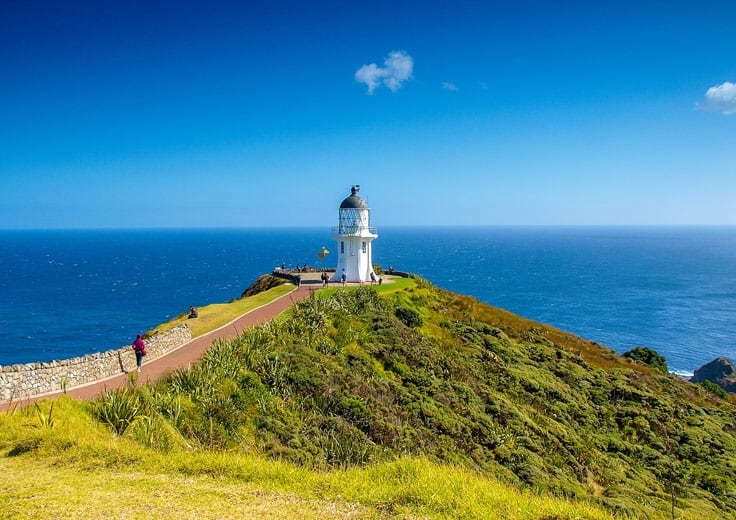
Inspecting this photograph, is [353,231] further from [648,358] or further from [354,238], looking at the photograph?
[648,358]

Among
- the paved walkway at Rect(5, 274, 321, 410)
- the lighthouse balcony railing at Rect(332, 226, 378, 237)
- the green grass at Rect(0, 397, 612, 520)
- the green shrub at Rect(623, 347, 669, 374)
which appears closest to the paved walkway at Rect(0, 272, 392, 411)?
the paved walkway at Rect(5, 274, 321, 410)

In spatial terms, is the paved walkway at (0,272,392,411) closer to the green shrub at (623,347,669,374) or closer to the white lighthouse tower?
the white lighthouse tower

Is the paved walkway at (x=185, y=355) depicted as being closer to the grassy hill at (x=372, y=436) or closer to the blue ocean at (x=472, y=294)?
the grassy hill at (x=372, y=436)

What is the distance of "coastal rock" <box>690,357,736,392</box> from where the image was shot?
45497 millimetres

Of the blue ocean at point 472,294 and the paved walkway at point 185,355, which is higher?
the paved walkway at point 185,355

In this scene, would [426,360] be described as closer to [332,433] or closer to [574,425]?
[574,425]

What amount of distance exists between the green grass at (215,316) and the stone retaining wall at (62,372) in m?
4.71

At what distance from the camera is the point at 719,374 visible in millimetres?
Result: 46906

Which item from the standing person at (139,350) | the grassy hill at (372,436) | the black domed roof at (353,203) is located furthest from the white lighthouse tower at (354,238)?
the standing person at (139,350)

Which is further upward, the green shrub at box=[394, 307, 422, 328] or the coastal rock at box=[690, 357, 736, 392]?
the green shrub at box=[394, 307, 422, 328]

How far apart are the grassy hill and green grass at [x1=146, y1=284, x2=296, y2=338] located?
4.71m

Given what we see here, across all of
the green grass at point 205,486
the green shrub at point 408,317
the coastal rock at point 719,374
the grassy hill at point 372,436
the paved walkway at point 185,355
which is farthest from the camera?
the coastal rock at point 719,374

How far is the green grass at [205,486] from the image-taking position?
7.96 m

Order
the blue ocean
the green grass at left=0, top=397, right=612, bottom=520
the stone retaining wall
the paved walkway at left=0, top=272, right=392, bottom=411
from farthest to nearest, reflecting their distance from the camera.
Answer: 1. the blue ocean
2. the paved walkway at left=0, top=272, right=392, bottom=411
3. the stone retaining wall
4. the green grass at left=0, top=397, right=612, bottom=520
